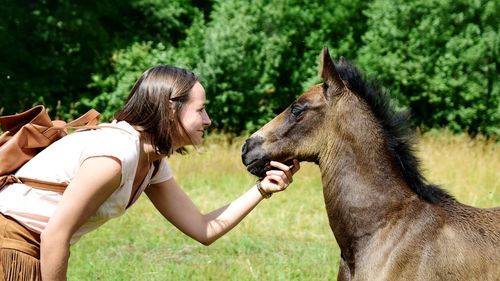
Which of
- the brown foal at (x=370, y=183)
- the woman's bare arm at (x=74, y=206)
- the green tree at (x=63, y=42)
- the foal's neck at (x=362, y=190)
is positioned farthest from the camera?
the green tree at (x=63, y=42)

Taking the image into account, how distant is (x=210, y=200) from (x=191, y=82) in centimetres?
696

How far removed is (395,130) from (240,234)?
470cm

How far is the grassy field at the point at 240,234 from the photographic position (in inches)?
275

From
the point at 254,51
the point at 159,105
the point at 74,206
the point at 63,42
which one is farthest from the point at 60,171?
the point at 63,42

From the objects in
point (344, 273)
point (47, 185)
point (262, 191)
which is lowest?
point (344, 273)

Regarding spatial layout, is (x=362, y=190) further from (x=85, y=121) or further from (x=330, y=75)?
(x=85, y=121)

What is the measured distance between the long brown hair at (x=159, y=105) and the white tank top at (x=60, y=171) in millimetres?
79

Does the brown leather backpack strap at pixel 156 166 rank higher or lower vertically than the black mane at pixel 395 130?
lower

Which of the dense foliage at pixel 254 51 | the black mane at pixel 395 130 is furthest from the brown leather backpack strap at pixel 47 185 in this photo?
the dense foliage at pixel 254 51

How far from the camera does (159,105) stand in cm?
382

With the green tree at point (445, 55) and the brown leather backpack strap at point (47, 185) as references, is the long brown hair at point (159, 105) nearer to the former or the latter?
the brown leather backpack strap at point (47, 185)

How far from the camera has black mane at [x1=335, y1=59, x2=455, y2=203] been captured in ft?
13.9

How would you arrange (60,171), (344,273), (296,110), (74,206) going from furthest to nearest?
(296,110)
(344,273)
(60,171)
(74,206)

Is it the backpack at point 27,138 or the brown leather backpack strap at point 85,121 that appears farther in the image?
the brown leather backpack strap at point 85,121
